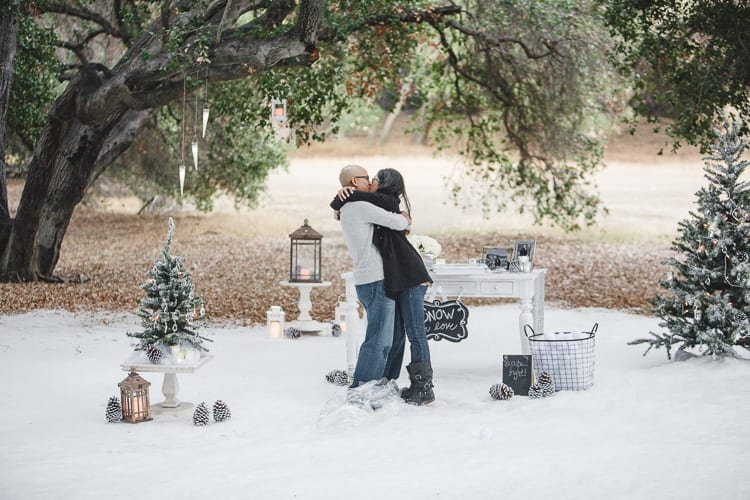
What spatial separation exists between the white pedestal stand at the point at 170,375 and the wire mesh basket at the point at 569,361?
91.4 inches

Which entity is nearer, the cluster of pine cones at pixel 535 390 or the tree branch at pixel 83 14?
the cluster of pine cones at pixel 535 390

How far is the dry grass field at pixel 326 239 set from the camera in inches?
444

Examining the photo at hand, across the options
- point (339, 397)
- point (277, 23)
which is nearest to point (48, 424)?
point (339, 397)

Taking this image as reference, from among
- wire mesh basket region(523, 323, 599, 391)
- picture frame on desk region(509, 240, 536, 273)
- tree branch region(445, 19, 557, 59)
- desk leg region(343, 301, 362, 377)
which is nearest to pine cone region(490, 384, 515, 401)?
wire mesh basket region(523, 323, 599, 391)

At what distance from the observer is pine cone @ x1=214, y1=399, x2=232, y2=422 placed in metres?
5.77

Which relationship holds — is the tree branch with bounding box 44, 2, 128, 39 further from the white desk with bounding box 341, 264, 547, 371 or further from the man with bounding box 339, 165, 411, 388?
the man with bounding box 339, 165, 411, 388

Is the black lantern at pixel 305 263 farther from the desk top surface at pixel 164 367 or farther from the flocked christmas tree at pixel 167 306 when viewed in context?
the desk top surface at pixel 164 367

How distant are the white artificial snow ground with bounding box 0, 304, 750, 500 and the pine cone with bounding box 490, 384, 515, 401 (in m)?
0.08

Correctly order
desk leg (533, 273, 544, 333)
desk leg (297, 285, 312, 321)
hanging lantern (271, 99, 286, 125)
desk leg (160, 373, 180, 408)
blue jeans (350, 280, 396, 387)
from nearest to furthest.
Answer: desk leg (160, 373, 180, 408) → blue jeans (350, 280, 396, 387) → desk leg (533, 273, 544, 333) → desk leg (297, 285, 312, 321) → hanging lantern (271, 99, 286, 125)

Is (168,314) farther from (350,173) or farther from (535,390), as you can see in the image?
(535,390)

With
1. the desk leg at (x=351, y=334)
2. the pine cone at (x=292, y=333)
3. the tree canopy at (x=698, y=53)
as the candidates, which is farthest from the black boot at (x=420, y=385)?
the tree canopy at (x=698, y=53)

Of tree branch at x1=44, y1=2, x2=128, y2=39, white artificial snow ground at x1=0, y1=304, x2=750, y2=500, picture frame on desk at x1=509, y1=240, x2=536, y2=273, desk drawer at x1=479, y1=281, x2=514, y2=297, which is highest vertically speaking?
tree branch at x1=44, y1=2, x2=128, y2=39

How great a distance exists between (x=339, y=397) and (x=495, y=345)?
2.76 metres

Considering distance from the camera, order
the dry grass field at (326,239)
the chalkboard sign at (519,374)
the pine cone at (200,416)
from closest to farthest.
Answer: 1. the pine cone at (200,416)
2. the chalkboard sign at (519,374)
3. the dry grass field at (326,239)
